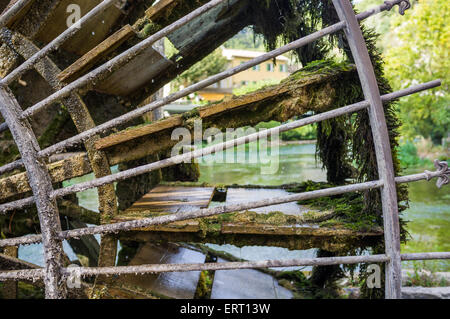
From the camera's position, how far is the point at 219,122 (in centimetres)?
237

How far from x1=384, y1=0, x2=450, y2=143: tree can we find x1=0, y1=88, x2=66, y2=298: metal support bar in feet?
37.6

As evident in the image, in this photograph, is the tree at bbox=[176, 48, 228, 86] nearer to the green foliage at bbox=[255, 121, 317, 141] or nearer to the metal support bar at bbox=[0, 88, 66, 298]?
the green foliage at bbox=[255, 121, 317, 141]

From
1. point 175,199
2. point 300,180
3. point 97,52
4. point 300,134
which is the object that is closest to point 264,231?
point 175,199

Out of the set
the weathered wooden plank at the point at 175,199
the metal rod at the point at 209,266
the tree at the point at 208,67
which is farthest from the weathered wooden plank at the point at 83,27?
the tree at the point at 208,67

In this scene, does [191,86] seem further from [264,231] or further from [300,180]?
[300,180]

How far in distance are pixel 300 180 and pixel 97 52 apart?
7784mm

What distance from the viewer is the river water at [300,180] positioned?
7180 millimetres

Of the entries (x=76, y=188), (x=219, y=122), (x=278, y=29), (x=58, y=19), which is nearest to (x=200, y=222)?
(x=219, y=122)

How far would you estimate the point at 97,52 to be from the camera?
7.17ft

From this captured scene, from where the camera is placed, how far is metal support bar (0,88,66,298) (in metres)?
1.91

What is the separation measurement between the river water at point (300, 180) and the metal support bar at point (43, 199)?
4409 mm

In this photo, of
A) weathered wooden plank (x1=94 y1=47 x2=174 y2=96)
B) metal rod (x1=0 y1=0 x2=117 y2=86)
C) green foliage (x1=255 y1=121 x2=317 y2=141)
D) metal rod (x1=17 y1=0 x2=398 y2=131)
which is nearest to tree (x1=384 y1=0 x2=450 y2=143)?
green foliage (x1=255 y1=121 x2=317 y2=141)

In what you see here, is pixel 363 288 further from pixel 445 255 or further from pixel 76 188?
pixel 76 188

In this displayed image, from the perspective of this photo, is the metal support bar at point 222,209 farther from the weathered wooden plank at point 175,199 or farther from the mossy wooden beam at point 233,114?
the weathered wooden plank at point 175,199
